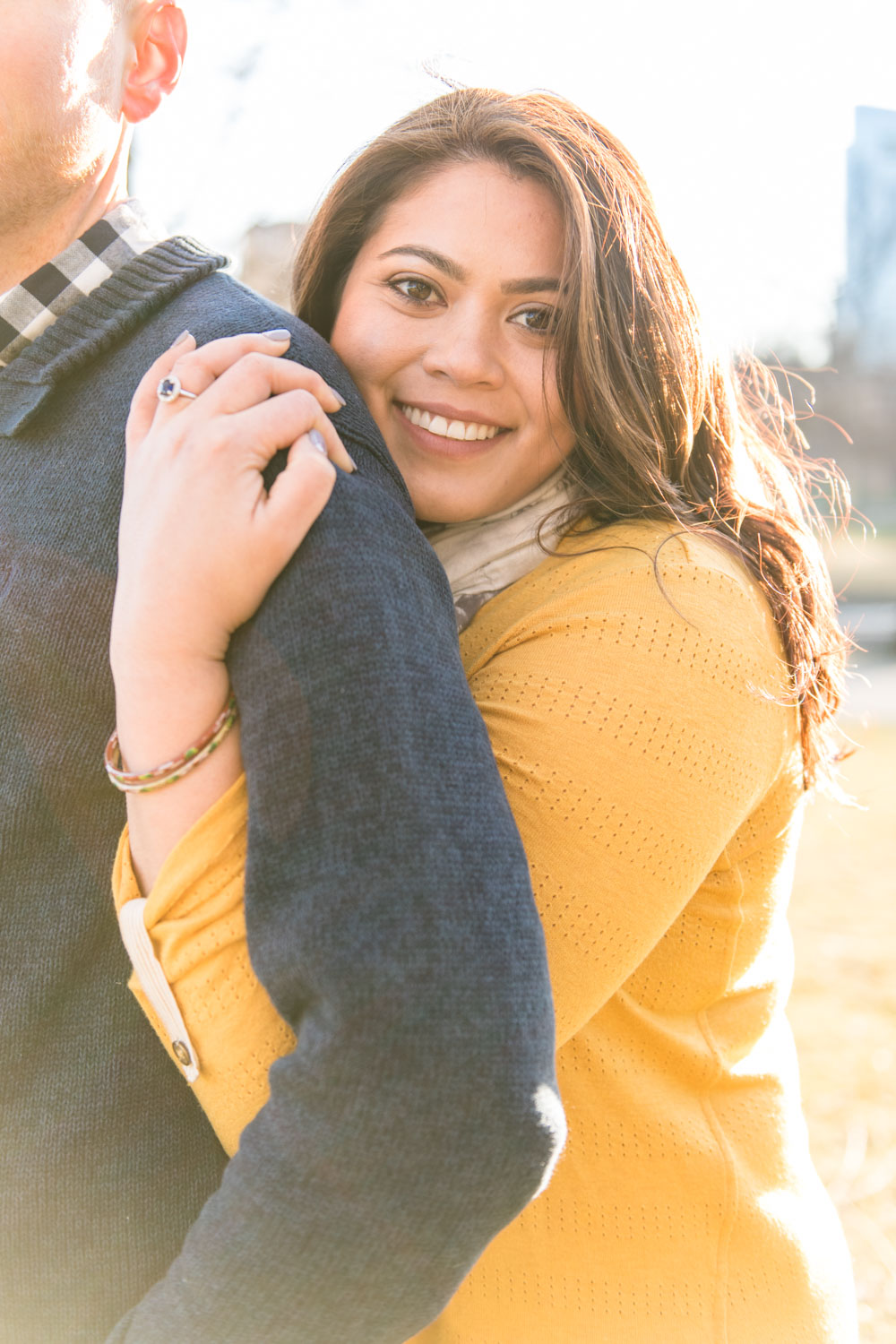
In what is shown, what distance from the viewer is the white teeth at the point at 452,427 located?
73.7 inches

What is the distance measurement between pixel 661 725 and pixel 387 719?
442mm

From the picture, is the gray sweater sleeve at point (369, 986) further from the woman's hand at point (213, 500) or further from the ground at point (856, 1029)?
the ground at point (856, 1029)

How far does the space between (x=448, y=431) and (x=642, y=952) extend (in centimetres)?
93

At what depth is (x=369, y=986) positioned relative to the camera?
3.18 feet

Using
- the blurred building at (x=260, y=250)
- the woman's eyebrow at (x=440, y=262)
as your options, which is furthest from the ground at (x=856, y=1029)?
the blurred building at (x=260, y=250)

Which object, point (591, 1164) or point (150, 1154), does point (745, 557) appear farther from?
point (150, 1154)

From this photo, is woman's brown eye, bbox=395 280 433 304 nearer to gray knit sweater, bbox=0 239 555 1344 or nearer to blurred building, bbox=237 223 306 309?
gray knit sweater, bbox=0 239 555 1344

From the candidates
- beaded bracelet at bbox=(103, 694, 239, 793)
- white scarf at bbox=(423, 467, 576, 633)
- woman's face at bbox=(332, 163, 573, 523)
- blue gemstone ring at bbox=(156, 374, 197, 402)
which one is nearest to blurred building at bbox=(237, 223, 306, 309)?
woman's face at bbox=(332, 163, 573, 523)

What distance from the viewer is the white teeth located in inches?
73.7

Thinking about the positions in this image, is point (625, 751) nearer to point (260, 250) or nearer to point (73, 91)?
point (73, 91)

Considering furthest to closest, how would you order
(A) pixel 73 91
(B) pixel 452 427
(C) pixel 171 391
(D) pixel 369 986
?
1. (B) pixel 452 427
2. (A) pixel 73 91
3. (C) pixel 171 391
4. (D) pixel 369 986

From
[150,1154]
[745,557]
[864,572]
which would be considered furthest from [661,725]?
[864,572]

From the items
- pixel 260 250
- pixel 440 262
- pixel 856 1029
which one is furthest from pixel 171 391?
pixel 856 1029

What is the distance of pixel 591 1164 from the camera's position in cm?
152
